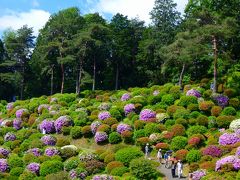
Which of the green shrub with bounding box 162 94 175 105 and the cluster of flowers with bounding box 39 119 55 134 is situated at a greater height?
the green shrub with bounding box 162 94 175 105

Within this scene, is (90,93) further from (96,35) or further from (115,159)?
(115,159)

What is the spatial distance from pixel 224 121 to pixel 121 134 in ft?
26.6

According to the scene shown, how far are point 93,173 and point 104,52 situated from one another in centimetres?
3176

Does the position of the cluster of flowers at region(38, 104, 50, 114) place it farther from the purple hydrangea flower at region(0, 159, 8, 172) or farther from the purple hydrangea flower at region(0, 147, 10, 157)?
the purple hydrangea flower at region(0, 159, 8, 172)

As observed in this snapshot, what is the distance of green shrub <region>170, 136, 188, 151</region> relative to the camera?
35.2 meters

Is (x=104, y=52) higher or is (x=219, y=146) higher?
(x=104, y=52)

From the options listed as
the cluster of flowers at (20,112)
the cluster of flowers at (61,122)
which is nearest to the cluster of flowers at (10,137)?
the cluster of flowers at (61,122)

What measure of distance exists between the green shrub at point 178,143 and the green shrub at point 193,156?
2350mm

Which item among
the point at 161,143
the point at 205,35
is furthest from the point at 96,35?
the point at 161,143

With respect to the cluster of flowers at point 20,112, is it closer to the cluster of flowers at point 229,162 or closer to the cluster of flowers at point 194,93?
the cluster of flowers at point 194,93

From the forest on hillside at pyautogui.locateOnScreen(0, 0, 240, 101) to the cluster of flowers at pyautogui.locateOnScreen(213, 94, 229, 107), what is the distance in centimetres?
527

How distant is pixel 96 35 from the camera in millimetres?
57344

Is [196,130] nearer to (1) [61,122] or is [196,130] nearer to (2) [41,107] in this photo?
(1) [61,122]

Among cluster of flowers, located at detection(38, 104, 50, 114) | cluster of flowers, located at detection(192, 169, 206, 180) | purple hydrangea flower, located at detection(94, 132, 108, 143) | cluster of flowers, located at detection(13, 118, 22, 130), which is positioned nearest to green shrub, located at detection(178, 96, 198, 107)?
purple hydrangea flower, located at detection(94, 132, 108, 143)
